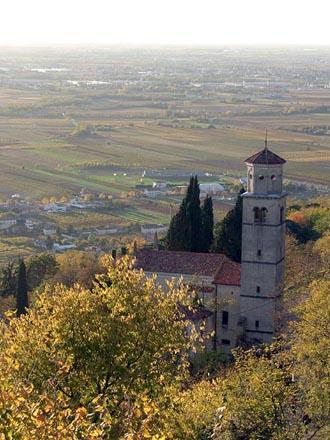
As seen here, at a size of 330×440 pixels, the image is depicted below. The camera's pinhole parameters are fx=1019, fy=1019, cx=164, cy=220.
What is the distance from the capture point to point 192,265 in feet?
155

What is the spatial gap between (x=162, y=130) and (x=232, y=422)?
14597 cm

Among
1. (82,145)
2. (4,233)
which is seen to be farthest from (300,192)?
(82,145)

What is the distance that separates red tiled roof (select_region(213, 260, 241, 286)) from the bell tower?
798mm

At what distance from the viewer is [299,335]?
34281 millimetres

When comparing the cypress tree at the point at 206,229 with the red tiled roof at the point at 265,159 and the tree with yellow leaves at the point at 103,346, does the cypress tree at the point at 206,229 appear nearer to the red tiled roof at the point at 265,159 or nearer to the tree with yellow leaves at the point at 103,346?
the red tiled roof at the point at 265,159

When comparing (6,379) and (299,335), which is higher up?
(6,379)

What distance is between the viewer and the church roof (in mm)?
46688

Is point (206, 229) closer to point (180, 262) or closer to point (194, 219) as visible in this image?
point (194, 219)

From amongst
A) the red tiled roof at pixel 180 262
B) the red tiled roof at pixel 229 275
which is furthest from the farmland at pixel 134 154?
the red tiled roof at pixel 229 275

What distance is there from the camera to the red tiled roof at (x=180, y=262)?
46.9 m

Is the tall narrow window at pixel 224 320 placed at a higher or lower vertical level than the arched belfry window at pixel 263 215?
lower

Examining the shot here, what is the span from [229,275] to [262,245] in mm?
2570

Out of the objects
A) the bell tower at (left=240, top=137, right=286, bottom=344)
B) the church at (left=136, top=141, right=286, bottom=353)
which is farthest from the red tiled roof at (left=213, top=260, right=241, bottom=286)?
the bell tower at (left=240, top=137, right=286, bottom=344)

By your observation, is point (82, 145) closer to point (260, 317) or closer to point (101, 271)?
point (101, 271)
